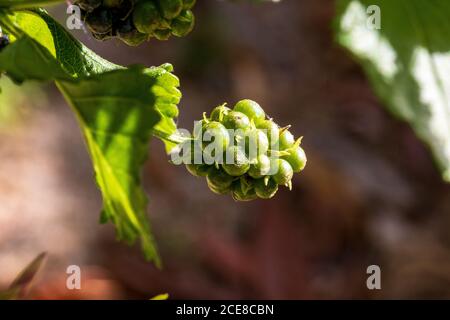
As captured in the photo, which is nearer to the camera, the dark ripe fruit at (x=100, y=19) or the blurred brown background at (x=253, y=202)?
the dark ripe fruit at (x=100, y=19)

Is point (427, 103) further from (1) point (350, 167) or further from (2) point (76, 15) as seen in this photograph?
(1) point (350, 167)

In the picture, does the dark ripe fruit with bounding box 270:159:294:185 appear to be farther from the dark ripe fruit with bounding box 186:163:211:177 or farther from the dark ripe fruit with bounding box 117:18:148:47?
the dark ripe fruit with bounding box 117:18:148:47

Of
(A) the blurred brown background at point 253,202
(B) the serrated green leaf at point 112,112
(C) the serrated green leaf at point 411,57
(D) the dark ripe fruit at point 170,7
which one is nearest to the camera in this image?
(B) the serrated green leaf at point 112,112

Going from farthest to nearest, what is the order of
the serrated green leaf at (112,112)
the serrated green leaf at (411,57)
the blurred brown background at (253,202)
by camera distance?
the blurred brown background at (253,202)
the serrated green leaf at (411,57)
the serrated green leaf at (112,112)

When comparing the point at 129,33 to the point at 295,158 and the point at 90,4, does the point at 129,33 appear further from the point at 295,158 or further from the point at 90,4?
→ the point at 295,158

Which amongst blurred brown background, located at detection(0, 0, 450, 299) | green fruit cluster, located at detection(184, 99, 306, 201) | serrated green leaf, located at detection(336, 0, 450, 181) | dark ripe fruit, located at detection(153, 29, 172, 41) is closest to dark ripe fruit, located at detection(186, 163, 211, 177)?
green fruit cluster, located at detection(184, 99, 306, 201)

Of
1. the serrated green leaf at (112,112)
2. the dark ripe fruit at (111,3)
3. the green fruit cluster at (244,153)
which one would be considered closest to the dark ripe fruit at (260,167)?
the green fruit cluster at (244,153)

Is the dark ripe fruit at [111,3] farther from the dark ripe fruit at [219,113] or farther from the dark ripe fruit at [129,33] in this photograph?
the dark ripe fruit at [219,113]
